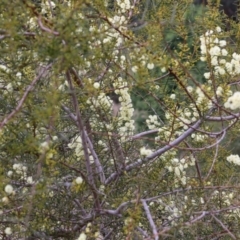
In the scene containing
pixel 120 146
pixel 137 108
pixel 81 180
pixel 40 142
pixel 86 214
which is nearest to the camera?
pixel 40 142

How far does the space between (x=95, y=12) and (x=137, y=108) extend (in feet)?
15.5

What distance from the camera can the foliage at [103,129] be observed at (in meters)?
A: 1.70

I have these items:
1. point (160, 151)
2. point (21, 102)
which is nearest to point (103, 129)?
point (160, 151)

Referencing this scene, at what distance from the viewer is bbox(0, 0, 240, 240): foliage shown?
1.70 meters

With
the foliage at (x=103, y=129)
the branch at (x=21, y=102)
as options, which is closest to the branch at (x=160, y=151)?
the foliage at (x=103, y=129)

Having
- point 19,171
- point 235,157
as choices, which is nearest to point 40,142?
point 19,171

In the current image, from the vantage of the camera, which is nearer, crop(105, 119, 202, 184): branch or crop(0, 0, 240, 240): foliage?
crop(0, 0, 240, 240): foliage

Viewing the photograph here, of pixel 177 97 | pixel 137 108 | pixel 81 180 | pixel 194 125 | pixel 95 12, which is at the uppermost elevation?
pixel 137 108

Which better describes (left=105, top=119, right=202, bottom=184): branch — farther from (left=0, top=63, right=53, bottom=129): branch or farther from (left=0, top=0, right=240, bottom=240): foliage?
(left=0, top=63, right=53, bottom=129): branch

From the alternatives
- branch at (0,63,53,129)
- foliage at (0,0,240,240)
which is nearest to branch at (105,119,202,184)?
foliage at (0,0,240,240)

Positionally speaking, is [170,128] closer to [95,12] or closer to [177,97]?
[177,97]

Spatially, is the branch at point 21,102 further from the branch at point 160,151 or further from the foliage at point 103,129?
the branch at point 160,151

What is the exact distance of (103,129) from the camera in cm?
226

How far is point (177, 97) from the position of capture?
89.0 inches
